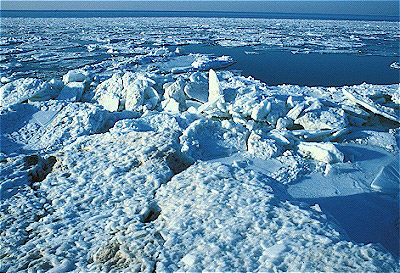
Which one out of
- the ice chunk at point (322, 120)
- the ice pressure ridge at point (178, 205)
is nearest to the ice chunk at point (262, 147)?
the ice pressure ridge at point (178, 205)

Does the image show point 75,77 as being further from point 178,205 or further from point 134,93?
point 178,205

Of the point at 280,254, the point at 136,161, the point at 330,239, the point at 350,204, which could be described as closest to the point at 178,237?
the point at 280,254

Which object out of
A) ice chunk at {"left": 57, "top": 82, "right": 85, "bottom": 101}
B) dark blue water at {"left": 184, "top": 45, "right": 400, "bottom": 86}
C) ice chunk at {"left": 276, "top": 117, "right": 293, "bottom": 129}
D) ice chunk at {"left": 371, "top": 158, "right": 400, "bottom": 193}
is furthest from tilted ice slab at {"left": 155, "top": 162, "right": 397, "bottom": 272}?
dark blue water at {"left": 184, "top": 45, "right": 400, "bottom": 86}

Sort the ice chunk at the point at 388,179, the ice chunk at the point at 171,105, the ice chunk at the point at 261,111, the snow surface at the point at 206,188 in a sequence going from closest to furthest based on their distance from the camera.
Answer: the snow surface at the point at 206,188 < the ice chunk at the point at 388,179 < the ice chunk at the point at 261,111 < the ice chunk at the point at 171,105

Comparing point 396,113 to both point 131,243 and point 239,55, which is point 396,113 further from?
point 239,55

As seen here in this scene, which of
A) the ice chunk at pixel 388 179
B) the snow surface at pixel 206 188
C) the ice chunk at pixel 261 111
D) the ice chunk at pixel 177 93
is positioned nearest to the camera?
the snow surface at pixel 206 188

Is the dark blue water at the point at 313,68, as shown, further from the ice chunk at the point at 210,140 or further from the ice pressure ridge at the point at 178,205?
the ice pressure ridge at the point at 178,205

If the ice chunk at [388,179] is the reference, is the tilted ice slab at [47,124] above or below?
above
